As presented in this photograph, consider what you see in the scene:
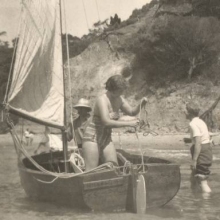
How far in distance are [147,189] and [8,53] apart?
5258cm

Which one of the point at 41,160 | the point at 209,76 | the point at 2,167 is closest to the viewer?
the point at 41,160

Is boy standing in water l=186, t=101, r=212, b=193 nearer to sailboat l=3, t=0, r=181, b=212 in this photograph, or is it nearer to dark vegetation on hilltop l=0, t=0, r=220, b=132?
sailboat l=3, t=0, r=181, b=212

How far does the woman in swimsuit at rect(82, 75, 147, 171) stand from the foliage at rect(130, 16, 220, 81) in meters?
25.0

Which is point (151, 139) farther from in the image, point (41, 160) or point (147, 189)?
point (147, 189)

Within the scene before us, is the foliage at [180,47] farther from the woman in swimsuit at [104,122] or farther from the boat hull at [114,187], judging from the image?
the boat hull at [114,187]

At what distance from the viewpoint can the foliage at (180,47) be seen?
106 feet

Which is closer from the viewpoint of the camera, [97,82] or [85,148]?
[85,148]

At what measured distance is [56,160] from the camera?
34.0ft

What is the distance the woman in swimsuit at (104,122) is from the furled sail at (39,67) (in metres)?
1.06

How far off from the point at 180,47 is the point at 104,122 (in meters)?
26.2

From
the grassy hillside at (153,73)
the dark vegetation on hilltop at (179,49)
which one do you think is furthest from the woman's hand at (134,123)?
the dark vegetation on hilltop at (179,49)

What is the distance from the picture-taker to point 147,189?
7.52m

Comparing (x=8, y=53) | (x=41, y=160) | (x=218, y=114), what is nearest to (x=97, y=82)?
(x=218, y=114)

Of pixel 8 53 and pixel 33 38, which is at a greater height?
pixel 8 53
